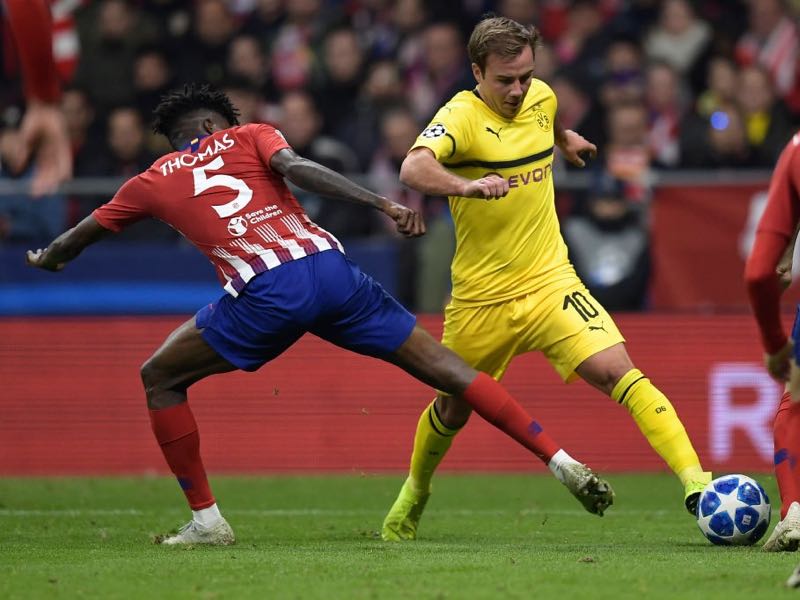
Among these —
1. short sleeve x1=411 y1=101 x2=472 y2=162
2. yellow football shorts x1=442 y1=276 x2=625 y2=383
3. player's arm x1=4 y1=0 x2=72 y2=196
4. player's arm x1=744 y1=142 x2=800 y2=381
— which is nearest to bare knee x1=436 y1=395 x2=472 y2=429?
yellow football shorts x1=442 y1=276 x2=625 y2=383

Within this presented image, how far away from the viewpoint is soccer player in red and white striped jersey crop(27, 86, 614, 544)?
7.53 m

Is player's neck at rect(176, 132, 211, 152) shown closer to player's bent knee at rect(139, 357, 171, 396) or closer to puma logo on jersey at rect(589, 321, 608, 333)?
player's bent knee at rect(139, 357, 171, 396)

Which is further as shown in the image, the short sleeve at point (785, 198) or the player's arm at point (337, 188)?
the player's arm at point (337, 188)

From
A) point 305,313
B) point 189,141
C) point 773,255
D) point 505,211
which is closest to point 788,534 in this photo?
point 773,255

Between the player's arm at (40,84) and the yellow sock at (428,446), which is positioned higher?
the player's arm at (40,84)

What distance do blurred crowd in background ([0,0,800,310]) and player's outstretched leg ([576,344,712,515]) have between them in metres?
4.80

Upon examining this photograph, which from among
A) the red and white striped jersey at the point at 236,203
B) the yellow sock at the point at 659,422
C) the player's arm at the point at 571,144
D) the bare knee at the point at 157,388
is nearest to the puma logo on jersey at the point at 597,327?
the yellow sock at the point at 659,422

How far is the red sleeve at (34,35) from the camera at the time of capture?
29.3 feet

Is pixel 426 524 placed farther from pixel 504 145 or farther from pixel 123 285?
pixel 123 285

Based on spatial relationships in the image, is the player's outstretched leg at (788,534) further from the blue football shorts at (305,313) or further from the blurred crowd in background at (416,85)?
the blurred crowd in background at (416,85)

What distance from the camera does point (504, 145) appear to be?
7.93m

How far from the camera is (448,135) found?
765 centimetres

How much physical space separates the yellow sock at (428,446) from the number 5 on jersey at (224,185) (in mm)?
1565

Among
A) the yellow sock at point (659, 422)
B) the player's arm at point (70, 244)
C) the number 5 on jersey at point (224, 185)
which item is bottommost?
the yellow sock at point (659, 422)
